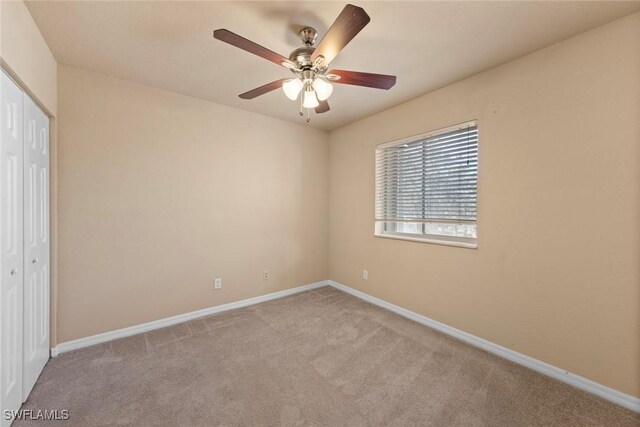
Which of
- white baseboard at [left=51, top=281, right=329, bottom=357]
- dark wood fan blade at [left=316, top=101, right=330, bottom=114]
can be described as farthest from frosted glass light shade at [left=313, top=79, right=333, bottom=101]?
white baseboard at [left=51, top=281, right=329, bottom=357]

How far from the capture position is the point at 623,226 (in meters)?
1.69

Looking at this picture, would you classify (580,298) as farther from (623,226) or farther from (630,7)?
(630,7)

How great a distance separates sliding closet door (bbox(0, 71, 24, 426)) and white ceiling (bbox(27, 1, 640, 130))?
69 centimetres

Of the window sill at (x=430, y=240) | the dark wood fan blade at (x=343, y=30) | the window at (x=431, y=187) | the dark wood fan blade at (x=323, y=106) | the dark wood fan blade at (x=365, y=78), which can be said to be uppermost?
the dark wood fan blade at (x=343, y=30)

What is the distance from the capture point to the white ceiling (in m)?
1.60

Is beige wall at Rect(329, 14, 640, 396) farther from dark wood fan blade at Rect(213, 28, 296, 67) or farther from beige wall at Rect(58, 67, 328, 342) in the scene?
beige wall at Rect(58, 67, 328, 342)

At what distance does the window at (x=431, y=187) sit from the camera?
2486mm

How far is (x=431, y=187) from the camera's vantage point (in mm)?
2779

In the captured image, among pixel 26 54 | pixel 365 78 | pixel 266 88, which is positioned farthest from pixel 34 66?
pixel 365 78

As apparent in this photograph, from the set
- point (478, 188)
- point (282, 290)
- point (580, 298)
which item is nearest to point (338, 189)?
point (282, 290)

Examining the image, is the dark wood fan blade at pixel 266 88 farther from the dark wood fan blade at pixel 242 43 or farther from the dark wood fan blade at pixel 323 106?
the dark wood fan blade at pixel 323 106

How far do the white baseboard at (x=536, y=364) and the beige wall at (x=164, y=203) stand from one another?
6.05 feet

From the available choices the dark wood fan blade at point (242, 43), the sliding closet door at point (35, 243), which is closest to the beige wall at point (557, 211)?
the dark wood fan blade at point (242, 43)

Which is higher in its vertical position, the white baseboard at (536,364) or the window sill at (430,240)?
the window sill at (430,240)
